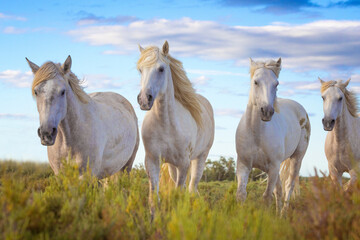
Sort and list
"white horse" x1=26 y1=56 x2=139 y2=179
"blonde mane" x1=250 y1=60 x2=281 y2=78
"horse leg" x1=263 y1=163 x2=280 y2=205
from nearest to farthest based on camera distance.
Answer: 1. "white horse" x1=26 y1=56 x2=139 y2=179
2. "blonde mane" x1=250 y1=60 x2=281 y2=78
3. "horse leg" x1=263 y1=163 x2=280 y2=205

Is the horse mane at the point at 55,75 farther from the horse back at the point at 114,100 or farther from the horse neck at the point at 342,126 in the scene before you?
the horse neck at the point at 342,126

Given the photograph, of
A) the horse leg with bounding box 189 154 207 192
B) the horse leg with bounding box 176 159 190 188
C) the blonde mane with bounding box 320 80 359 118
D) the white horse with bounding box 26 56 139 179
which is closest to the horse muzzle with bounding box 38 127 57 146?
the white horse with bounding box 26 56 139 179

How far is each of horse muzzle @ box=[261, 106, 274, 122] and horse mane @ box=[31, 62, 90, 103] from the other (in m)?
2.71

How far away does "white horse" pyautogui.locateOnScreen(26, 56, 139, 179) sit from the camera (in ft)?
18.6

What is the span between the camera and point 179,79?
7.20 m

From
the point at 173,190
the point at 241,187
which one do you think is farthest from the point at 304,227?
the point at 241,187

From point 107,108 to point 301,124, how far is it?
13.3 ft

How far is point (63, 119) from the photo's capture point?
20.1 feet

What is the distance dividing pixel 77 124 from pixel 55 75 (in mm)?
828

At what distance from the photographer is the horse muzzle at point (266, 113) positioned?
635 centimetres

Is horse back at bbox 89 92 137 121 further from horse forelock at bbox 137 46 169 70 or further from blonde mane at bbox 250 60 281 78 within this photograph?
blonde mane at bbox 250 60 281 78

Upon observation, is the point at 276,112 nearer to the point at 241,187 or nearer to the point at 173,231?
the point at 241,187

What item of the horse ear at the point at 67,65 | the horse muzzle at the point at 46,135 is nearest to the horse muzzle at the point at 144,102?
the horse ear at the point at 67,65

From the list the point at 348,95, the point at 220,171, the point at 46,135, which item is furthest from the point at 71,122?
the point at 220,171
